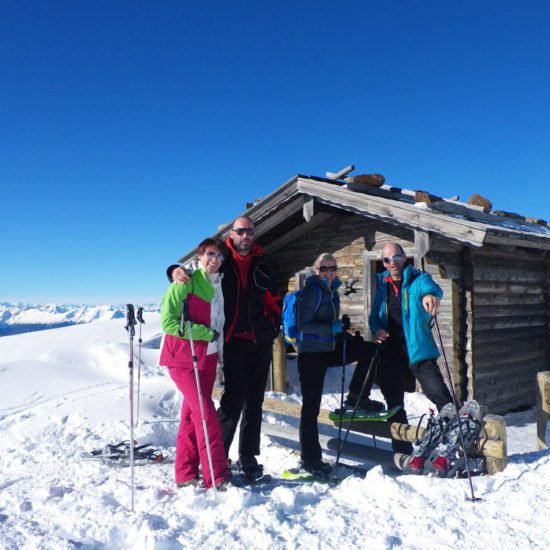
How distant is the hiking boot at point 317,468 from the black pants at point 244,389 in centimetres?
55

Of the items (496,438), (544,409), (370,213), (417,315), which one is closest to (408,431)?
(496,438)

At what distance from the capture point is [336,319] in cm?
481

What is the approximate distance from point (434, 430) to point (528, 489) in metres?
0.83

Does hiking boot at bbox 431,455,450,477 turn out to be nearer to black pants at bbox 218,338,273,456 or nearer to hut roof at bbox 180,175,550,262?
black pants at bbox 218,338,273,456

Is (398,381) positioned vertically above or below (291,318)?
below

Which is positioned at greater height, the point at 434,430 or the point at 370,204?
the point at 370,204

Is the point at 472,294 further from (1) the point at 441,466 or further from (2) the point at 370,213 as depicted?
(1) the point at 441,466

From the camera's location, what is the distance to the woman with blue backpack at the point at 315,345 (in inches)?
182

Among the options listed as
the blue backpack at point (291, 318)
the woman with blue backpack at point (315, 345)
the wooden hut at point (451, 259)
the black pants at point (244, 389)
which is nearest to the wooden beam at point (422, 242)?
the wooden hut at point (451, 259)

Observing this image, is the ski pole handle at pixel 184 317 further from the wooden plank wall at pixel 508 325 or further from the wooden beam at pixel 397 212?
the wooden plank wall at pixel 508 325

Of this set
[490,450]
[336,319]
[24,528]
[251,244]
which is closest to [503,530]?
[490,450]

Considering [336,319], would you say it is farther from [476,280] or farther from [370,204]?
[476,280]

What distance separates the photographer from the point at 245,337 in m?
4.40

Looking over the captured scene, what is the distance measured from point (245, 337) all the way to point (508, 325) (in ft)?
22.5
